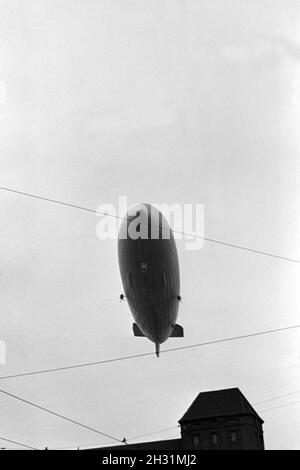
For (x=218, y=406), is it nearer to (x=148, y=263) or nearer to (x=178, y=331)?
(x=178, y=331)

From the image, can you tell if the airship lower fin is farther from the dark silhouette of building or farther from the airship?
the dark silhouette of building

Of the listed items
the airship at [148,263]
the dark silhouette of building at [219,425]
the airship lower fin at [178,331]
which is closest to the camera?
the airship at [148,263]

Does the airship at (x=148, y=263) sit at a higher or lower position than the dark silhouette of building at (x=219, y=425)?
lower

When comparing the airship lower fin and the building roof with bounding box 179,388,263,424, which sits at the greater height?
the building roof with bounding box 179,388,263,424

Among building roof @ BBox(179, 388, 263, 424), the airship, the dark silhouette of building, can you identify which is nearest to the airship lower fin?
the airship

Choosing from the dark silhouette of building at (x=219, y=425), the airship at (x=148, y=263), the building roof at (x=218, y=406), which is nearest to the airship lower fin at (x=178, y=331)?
the airship at (x=148, y=263)

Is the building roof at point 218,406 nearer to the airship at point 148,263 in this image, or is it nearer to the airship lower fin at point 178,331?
the airship lower fin at point 178,331

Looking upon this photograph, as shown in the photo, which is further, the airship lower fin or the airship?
the airship lower fin
